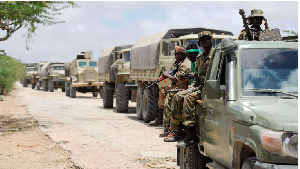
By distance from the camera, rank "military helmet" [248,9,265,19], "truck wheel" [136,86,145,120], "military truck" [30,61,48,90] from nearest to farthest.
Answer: "military helmet" [248,9,265,19] → "truck wheel" [136,86,145,120] → "military truck" [30,61,48,90]

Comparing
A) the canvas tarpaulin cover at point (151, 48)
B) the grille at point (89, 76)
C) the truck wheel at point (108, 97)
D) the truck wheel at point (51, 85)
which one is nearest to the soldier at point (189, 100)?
the canvas tarpaulin cover at point (151, 48)

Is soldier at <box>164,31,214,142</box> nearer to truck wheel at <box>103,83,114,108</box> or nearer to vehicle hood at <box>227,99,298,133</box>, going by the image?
vehicle hood at <box>227,99,298,133</box>

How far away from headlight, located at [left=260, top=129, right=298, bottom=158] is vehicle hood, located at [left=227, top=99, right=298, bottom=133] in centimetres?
5

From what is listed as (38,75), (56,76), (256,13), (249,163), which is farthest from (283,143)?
(38,75)

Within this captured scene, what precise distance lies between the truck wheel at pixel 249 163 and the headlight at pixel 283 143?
351 millimetres

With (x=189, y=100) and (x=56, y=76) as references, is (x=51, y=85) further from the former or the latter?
(x=189, y=100)

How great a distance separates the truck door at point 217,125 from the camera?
523 cm

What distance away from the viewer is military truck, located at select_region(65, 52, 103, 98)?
28.8 metres

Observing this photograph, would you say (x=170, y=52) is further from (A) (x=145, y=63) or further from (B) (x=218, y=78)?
(B) (x=218, y=78)

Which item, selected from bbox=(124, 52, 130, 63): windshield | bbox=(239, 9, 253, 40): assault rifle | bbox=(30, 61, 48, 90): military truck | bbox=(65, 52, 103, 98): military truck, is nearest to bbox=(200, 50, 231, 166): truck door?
bbox=(239, 9, 253, 40): assault rifle

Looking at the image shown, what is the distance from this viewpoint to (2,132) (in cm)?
1270

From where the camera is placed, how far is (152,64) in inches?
583

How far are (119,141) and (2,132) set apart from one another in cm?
Answer: 332

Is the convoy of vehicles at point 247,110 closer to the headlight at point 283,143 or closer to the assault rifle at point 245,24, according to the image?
the headlight at point 283,143
